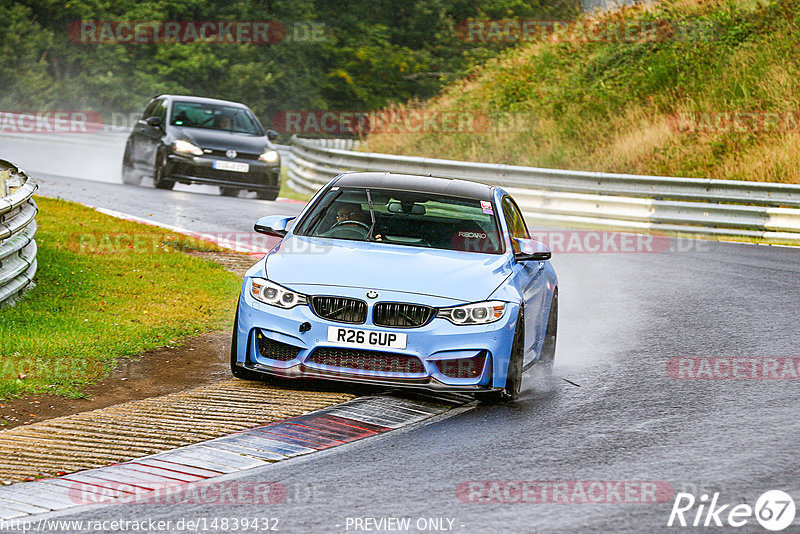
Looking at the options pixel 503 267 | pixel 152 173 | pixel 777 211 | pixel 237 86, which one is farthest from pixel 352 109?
pixel 503 267

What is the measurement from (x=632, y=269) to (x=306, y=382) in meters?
8.08

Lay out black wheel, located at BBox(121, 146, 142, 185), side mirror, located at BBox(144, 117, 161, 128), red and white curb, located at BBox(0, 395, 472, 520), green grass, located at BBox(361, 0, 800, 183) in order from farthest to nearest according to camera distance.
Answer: green grass, located at BBox(361, 0, 800, 183), black wheel, located at BBox(121, 146, 142, 185), side mirror, located at BBox(144, 117, 161, 128), red and white curb, located at BBox(0, 395, 472, 520)

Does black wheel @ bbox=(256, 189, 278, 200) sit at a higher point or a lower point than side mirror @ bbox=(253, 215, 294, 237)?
lower

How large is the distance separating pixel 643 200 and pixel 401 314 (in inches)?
523

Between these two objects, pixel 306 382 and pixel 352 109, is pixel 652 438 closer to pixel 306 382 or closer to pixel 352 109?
pixel 306 382

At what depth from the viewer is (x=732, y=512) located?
5355 mm


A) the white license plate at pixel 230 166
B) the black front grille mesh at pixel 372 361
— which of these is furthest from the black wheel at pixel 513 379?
the white license plate at pixel 230 166

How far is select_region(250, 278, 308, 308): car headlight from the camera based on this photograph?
7.76m

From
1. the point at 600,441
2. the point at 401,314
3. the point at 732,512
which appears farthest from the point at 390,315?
the point at 732,512

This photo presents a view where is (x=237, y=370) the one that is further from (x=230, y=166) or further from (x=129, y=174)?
(x=129, y=174)

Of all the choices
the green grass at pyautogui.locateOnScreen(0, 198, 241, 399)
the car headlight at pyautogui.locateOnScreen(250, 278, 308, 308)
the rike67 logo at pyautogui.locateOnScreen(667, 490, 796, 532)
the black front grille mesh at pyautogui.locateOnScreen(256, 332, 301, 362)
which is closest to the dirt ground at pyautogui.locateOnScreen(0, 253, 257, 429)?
the green grass at pyautogui.locateOnScreen(0, 198, 241, 399)

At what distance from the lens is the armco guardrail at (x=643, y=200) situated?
62.3 ft

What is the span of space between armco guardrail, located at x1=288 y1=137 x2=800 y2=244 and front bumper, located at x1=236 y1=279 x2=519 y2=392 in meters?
12.2

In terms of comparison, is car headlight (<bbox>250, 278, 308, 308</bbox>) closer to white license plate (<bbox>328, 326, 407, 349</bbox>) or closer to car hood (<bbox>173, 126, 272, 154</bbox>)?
white license plate (<bbox>328, 326, 407, 349</bbox>)
